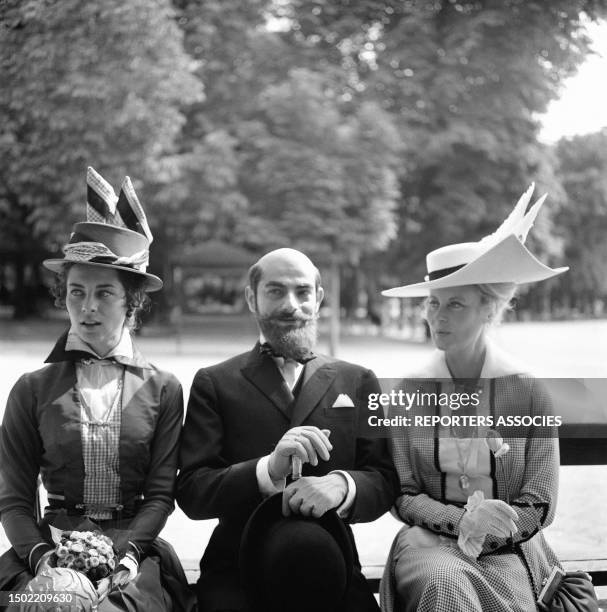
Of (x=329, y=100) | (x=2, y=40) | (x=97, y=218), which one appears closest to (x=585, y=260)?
(x=97, y=218)

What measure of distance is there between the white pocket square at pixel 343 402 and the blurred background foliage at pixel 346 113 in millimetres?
2130

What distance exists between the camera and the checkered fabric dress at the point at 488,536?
1982mm

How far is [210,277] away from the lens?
13.0 m

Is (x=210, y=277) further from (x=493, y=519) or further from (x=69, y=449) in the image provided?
(x=493, y=519)

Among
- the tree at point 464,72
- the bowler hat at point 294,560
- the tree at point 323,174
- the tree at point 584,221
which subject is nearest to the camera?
the bowler hat at point 294,560

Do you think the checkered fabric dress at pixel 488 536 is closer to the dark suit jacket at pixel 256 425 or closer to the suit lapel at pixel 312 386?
the dark suit jacket at pixel 256 425

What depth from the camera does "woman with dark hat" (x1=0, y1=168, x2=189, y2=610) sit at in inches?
85.1

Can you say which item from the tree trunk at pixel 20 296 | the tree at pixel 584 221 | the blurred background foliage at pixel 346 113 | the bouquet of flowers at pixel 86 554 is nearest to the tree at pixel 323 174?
the blurred background foliage at pixel 346 113

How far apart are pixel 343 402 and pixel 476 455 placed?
46 cm

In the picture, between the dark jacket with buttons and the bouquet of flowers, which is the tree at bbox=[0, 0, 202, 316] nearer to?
the dark jacket with buttons

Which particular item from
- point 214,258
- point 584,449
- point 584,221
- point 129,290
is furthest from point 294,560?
point 214,258

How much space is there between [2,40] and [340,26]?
8.57ft

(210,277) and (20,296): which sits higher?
(210,277)

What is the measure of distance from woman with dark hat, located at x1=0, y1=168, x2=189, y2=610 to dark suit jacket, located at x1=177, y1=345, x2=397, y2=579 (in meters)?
0.10
